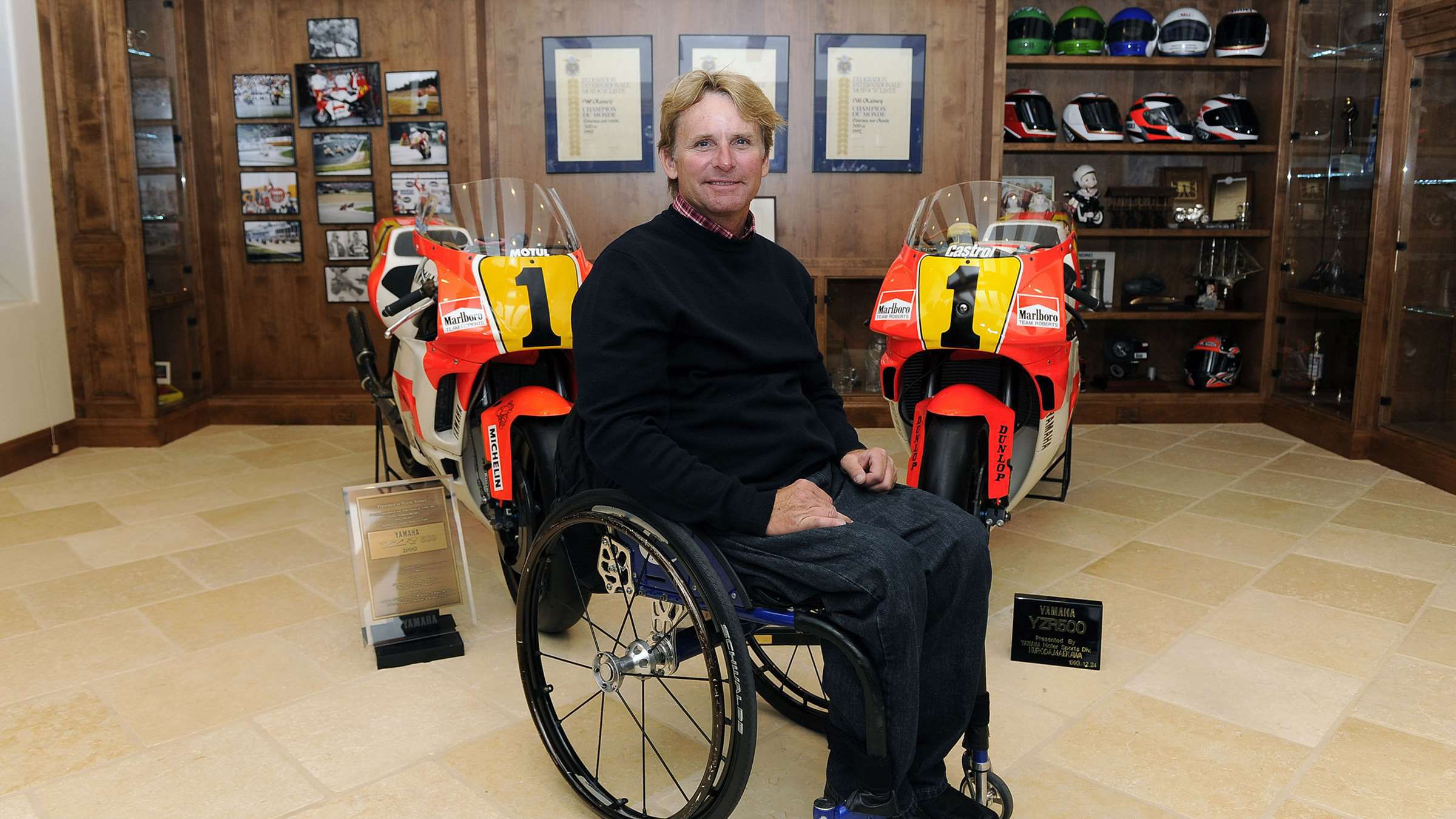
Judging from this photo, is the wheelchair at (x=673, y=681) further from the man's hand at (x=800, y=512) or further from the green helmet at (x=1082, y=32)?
the green helmet at (x=1082, y=32)

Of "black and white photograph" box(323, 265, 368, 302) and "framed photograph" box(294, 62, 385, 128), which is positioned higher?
"framed photograph" box(294, 62, 385, 128)

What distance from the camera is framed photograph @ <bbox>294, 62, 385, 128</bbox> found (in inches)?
198

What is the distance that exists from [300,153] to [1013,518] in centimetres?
374

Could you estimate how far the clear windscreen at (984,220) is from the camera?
117 inches

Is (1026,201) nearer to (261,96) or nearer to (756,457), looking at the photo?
(756,457)

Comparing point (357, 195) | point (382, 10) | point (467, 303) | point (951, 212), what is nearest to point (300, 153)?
point (357, 195)

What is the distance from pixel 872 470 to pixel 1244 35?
165 inches

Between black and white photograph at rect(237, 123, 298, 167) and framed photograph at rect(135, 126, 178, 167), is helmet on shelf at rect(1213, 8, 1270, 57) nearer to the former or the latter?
black and white photograph at rect(237, 123, 298, 167)

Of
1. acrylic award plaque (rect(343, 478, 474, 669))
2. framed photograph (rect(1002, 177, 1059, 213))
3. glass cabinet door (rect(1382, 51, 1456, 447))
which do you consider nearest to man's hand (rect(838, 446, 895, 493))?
acrylic award plaque (rect(343, 478, 474, 669))

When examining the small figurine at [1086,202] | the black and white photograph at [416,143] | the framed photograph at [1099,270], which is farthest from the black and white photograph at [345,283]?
the framed photograph at [1099,270]

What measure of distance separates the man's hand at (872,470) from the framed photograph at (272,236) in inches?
164

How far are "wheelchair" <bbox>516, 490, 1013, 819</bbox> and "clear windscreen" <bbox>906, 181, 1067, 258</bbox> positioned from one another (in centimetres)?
125

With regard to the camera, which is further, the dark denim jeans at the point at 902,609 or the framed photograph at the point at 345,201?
the framed photograph at the point at 345,201

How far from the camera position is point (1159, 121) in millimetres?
4984
